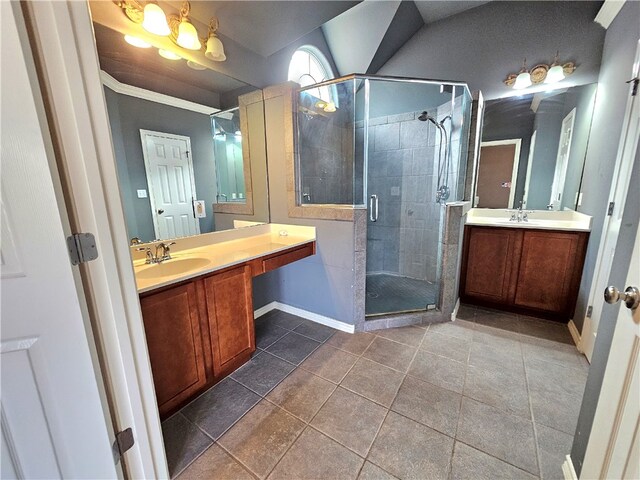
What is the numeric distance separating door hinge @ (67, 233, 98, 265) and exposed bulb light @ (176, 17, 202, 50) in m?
1.45

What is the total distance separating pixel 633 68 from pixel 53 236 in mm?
3098

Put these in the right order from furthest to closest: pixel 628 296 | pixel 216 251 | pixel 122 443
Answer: pixel 216 251 → pixel 122 443 → pixel 628 296

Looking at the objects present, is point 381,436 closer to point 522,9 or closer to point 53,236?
point 53,236

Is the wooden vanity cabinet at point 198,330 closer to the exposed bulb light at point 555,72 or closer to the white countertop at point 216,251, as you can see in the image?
the white countertop at point 216,251

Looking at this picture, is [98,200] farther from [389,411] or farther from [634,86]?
[634,86]

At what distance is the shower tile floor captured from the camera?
2533mm

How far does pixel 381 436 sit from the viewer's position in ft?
4.35

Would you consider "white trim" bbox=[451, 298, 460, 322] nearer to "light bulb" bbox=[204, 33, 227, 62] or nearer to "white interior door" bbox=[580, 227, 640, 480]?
"white interior door" bbox=[580, 227, 640, 480]

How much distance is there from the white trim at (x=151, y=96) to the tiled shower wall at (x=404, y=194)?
1.82m

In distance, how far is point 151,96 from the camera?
160 centimetres

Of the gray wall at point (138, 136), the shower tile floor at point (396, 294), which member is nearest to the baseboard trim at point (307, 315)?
the shower tile floor at point (396, 294)

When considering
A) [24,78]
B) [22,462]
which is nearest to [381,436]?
[22,462]

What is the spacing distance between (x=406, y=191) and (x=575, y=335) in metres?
2.15

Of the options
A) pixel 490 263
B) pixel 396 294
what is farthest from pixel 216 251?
pixel 490 263
